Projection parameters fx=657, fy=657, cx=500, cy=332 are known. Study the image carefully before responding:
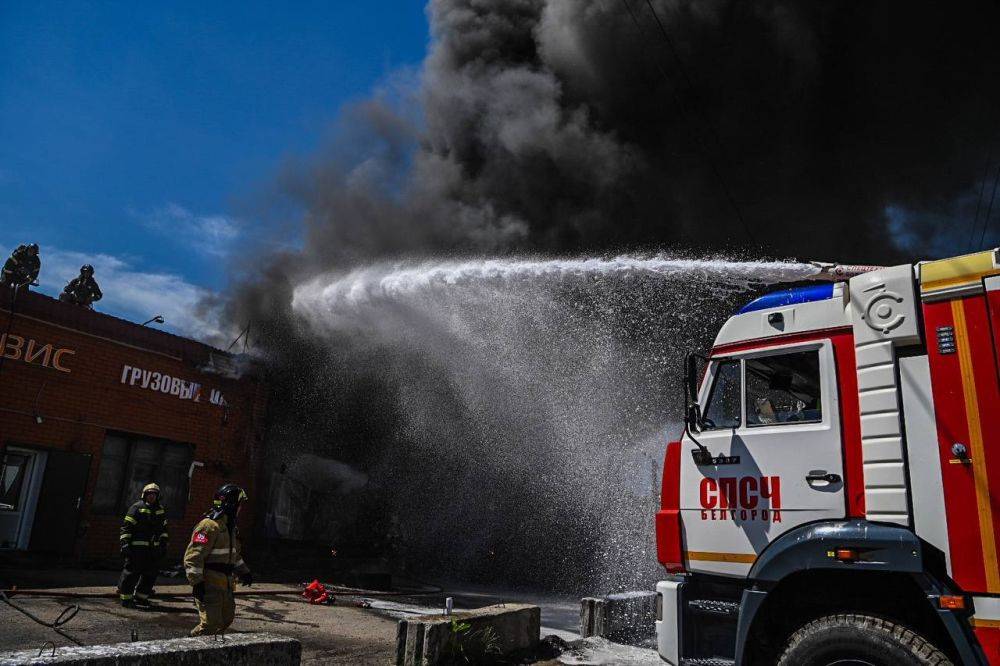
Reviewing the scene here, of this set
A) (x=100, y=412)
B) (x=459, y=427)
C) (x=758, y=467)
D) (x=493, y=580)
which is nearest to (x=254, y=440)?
(x=100, y=412)

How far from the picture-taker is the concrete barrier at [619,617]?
750 centimetres

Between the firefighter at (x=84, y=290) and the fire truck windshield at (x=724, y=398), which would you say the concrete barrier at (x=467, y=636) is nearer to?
the fire truck windshield at (x=724, y=398)

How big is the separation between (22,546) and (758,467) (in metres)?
11.4

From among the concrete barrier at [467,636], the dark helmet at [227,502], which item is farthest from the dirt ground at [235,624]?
the dark helmet at [227,502]

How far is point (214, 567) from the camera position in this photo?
545cm

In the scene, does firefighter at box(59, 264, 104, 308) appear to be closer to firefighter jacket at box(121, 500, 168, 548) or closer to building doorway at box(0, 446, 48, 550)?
building doorway at box(0, 446, 48, 550)

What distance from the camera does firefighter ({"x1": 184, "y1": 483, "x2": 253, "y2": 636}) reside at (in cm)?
527

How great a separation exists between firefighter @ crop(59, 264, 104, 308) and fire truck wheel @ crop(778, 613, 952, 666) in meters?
16.9

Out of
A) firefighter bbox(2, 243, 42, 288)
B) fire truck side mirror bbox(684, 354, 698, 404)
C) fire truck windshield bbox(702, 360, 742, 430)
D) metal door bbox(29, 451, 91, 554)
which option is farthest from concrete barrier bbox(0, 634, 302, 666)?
firefighter bbox(2, 243, 42, 288)

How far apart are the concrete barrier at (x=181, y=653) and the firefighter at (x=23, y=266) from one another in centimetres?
1372

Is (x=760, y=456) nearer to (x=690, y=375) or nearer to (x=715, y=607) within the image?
(x=690, y=375)

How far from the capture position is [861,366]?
436 cm

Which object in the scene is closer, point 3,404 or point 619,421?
point 3,404

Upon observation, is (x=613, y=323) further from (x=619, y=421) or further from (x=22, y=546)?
(x=22, y=546)
